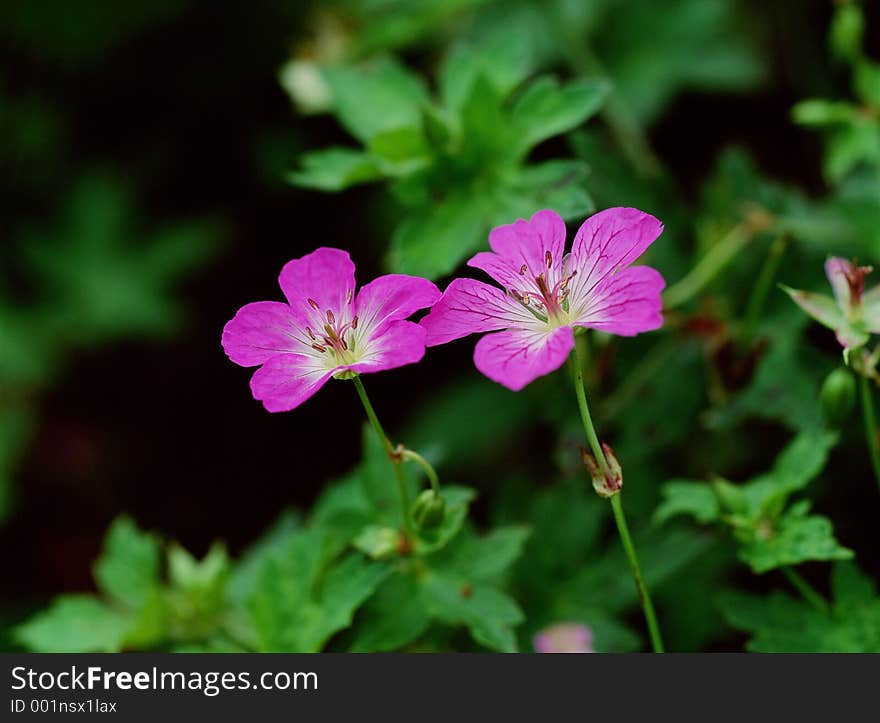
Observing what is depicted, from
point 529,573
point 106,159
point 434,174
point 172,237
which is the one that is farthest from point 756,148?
point 106,159

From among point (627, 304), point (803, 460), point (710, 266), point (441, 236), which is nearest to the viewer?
point (627, 304)

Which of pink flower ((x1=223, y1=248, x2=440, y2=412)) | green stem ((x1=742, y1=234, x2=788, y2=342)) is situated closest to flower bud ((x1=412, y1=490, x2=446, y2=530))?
pink flower ((x1=223, y1=248, x2=440, y2=412))

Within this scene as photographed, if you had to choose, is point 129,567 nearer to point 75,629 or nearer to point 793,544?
point 75,629

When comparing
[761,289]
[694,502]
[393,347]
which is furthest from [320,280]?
[761,289]

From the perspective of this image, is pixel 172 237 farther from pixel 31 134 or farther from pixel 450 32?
pixel 450 32

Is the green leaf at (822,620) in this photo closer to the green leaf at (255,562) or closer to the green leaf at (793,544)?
the green leaf at (793,544)

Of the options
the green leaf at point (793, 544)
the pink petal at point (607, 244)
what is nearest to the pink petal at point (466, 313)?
the pink petal at point (607, 244)
